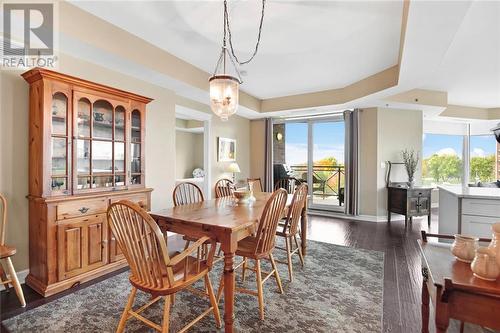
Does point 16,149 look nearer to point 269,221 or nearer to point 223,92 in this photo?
point 223,92

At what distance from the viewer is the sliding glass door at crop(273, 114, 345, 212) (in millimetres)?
6125

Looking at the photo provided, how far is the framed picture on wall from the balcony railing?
75.1 inches

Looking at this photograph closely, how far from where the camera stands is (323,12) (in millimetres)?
2451

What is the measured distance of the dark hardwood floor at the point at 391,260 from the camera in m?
2.02

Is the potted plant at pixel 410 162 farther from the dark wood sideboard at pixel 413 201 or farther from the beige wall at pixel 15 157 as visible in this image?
the beige wall at pixel 15 157

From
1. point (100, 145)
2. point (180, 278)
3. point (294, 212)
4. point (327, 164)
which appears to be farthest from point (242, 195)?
point (327, 164)

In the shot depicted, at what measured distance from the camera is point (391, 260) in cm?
319

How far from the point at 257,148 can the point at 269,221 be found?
4789 millimetres

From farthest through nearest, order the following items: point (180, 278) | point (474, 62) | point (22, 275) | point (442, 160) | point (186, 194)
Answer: point (442, 160), point (474, 62), point (186, 194), point (22, 275), point (180, 278)

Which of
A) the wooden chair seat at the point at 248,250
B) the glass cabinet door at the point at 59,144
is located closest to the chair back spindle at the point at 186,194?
the wooden chair seat at the point at 248,250

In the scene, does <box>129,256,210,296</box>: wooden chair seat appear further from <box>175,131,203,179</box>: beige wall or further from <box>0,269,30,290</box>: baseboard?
<box>175,131,203,179</box>: beige wall

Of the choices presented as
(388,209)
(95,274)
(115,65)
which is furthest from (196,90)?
(388,209)

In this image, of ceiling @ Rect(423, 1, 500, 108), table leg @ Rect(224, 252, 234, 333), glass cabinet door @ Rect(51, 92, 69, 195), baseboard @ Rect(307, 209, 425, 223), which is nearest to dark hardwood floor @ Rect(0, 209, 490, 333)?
baseboard @ Rect(307, 209, 425, 223)

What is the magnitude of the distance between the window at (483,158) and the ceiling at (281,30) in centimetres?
517
